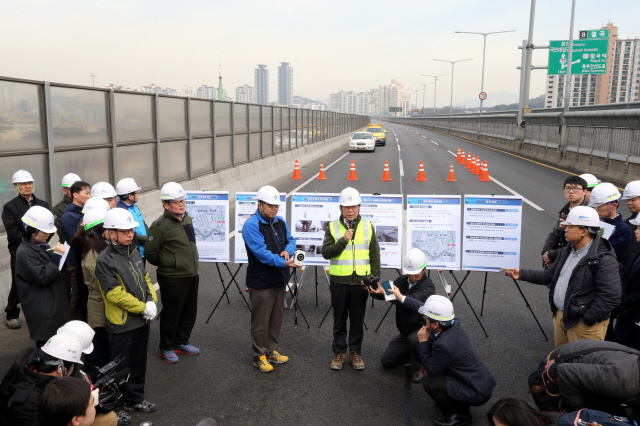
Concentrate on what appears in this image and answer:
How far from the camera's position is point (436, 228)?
26.9 ft

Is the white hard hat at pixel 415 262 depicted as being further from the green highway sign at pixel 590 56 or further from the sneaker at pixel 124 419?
the green highway sign at pixel 590 56

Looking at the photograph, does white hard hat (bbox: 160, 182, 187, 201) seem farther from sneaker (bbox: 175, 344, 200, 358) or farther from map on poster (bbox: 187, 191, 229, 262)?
map on poster (bbox: 187, 191, 229, 262)

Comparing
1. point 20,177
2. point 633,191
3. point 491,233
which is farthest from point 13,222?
point 633,191

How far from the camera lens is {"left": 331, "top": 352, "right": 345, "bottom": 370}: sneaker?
6.33 meters

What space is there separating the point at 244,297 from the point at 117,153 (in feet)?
16.3

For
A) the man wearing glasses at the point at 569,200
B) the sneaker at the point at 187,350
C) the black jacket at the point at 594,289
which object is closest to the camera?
the black jacket at the point at 594,289

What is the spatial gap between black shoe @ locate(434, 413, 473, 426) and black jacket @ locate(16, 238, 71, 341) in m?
4.05

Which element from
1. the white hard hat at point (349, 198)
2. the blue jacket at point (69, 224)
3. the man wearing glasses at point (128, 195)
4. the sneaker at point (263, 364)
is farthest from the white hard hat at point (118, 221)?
the white hard hat at point (349, 198)

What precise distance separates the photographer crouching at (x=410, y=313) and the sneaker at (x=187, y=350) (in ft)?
7.70

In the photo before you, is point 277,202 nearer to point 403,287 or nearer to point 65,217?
point 403,287

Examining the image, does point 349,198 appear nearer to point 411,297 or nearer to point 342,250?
point 342,250

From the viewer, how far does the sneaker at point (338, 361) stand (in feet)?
20.8

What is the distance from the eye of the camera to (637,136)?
67.5 ft

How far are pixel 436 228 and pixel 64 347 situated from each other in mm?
5732
